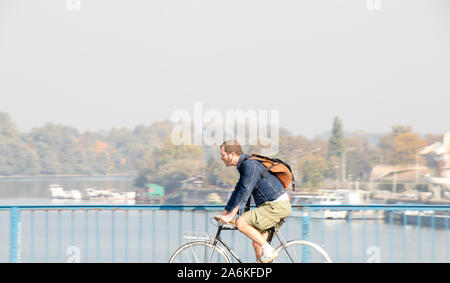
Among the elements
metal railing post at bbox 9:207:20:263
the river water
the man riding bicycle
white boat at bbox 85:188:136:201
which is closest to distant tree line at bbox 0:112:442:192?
the river water

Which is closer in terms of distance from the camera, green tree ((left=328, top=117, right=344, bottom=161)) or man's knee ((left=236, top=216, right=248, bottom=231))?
man's knee ((left=236, top=216, right=248, bottom=231))

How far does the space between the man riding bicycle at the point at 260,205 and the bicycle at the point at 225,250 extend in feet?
0.41

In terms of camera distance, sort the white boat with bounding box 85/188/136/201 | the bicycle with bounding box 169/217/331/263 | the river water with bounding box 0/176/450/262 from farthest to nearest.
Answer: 1. the white boat with bounding box 85/188/136/201
2. the river water with bounding box 0/176/450/262
3. the bicycle with bounding box 169/217/331/263

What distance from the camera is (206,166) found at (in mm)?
78062

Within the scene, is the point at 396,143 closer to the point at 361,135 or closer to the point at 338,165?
the point at 361,135

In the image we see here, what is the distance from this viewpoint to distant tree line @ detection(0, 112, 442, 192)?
260ft

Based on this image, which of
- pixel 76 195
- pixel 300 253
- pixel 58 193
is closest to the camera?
pixel 300 253

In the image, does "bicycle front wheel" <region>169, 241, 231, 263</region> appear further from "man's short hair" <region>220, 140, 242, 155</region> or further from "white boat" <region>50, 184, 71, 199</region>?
"white boat" <region>50, 184, 71, 199</region>

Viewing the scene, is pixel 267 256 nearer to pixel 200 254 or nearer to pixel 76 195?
pixel 200 254

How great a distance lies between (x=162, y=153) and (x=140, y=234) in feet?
257

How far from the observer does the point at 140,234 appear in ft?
19.5

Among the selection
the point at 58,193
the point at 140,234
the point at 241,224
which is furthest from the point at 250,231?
the point at 58,193

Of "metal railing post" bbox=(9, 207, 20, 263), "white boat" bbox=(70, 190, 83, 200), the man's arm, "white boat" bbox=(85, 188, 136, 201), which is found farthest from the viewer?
"white boat" bbox=(70, 190, 83, 200)
